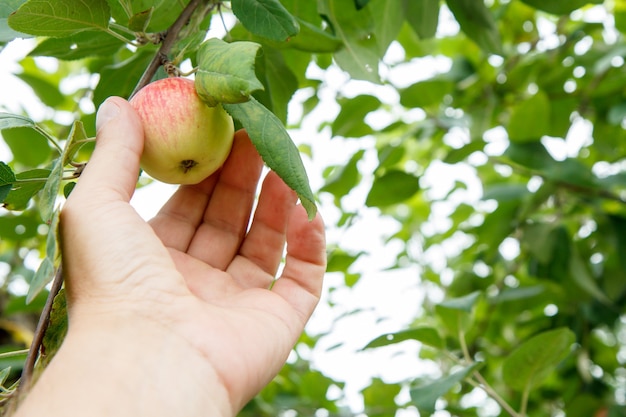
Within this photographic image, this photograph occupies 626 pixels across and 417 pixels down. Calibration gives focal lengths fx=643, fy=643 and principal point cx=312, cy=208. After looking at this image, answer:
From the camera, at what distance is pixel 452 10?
1.43 meters

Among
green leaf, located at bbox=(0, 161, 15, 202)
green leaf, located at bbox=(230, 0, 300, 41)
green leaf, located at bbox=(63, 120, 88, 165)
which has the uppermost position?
green leaf, located at bbox=(230, 0, 300, 41)

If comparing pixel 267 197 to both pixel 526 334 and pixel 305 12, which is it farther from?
pixel 526 334

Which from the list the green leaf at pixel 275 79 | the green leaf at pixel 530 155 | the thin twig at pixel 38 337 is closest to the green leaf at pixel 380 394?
the green leaf at pixel 530 155

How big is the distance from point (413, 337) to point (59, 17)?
39.4 inches

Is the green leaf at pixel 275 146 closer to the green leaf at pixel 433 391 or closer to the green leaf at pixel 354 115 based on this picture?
the green leaf at pixel 433 391

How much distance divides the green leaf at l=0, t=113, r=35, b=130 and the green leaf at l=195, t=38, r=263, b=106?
0.25 metres

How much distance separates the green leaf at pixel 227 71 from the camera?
752 millimetres

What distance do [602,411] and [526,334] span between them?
0.45 metres

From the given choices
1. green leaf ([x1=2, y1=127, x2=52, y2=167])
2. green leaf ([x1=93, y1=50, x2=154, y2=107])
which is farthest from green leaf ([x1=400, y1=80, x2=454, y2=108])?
green leaf ([x1=2, y1=127, x2=52, y2=167])

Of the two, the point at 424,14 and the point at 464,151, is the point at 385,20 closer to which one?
the point at 424,14

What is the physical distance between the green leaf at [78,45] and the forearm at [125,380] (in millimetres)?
595

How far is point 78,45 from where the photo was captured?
1156 mm

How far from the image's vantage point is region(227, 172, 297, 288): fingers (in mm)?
1107

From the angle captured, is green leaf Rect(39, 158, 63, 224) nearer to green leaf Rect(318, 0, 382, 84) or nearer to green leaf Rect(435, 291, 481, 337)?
green leaf Rect(318, 0, 382, 84)
